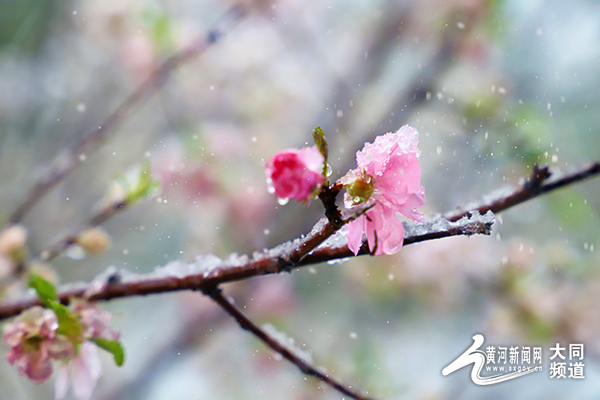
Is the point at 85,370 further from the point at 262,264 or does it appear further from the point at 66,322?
the point at 262,264

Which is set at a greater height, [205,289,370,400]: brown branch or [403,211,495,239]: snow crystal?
[403,211,495,239]: snow crystal

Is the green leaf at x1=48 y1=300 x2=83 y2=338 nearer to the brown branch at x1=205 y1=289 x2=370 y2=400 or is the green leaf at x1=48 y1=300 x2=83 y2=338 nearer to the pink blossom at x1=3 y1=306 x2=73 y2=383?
the pink blossom at x1=3 y1=306 x2=73 y2=383

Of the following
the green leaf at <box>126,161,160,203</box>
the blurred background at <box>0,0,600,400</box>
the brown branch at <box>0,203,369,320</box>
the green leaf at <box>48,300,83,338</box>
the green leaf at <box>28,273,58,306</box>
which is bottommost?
the green leaf at <box>48,300,83,338</box>

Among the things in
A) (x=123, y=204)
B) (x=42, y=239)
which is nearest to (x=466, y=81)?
(x=123, y=204)

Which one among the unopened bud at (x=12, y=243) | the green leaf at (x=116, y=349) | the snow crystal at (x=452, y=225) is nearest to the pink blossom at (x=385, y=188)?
the snow crystal at (x=452, y=225)

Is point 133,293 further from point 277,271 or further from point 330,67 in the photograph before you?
point 330,67

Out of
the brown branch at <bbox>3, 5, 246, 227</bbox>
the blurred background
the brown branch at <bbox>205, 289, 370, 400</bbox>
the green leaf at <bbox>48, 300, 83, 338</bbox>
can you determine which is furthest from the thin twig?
the blurred background

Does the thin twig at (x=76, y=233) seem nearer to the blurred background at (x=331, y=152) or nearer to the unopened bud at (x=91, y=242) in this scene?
the unopened bud at (x=91, y=242)
